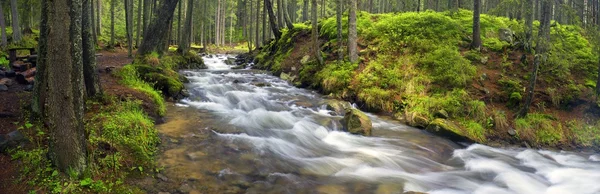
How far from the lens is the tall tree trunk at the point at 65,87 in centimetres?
460

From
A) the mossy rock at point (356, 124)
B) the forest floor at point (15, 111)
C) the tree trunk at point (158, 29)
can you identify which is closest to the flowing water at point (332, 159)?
the mossy rock at point (356, 124)

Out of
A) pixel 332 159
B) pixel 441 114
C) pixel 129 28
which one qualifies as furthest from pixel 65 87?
pixel 129 28

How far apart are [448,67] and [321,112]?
212 inches

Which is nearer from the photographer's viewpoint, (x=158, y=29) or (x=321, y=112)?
(x=321, y=112)

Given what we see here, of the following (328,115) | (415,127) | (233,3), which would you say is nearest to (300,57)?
(328,115)

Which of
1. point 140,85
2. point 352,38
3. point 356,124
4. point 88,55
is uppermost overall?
point 352,38

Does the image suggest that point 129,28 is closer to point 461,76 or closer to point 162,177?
point 162,177

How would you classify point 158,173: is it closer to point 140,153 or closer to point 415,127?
point 140,153

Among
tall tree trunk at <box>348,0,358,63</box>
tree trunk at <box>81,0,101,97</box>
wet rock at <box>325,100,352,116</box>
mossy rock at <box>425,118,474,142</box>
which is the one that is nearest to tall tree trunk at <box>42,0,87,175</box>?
tree trunk at <box>81,0,101,97</box>

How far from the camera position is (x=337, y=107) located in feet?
40.6

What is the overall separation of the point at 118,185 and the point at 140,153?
123 cm

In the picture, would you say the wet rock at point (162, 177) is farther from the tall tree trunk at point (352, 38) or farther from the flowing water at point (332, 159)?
the tall tree trunk at point (352, 38)

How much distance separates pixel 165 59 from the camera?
17688 millimetres

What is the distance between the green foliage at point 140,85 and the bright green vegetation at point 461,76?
265 inches
